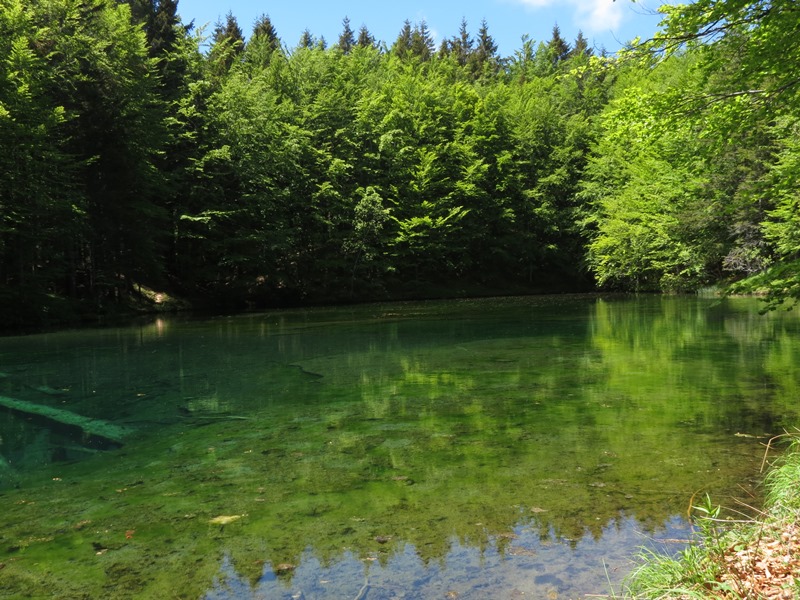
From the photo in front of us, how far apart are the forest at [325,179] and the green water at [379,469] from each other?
2579 millimetres

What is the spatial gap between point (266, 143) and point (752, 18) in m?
32.5

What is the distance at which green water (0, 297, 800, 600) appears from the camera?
4.03 m

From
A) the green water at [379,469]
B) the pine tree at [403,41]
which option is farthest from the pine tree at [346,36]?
the green water at [379,469]

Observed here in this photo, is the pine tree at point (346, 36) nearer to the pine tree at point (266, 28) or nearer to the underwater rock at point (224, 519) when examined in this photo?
the pine tree at point (266, 28)

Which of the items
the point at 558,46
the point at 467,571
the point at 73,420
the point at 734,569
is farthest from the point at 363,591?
the point at 558,46

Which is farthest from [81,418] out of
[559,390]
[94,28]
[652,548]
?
[94,28]

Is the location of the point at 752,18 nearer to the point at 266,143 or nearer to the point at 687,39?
the point at 687,39

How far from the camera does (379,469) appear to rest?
19.8ft

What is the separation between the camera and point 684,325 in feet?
60.6

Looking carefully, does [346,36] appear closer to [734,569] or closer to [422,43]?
[422,43]

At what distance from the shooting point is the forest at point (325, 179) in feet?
78.5

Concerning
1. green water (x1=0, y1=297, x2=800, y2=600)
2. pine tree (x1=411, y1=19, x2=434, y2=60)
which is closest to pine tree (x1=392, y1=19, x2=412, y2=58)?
pine tree (x1=411, y1=19, x2=434, y2=60)

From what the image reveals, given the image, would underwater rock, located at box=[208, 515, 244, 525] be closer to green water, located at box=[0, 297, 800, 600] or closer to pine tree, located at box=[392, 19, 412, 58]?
green water, located at box=[0, 297, 800, 600]

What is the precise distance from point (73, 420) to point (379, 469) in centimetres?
464
